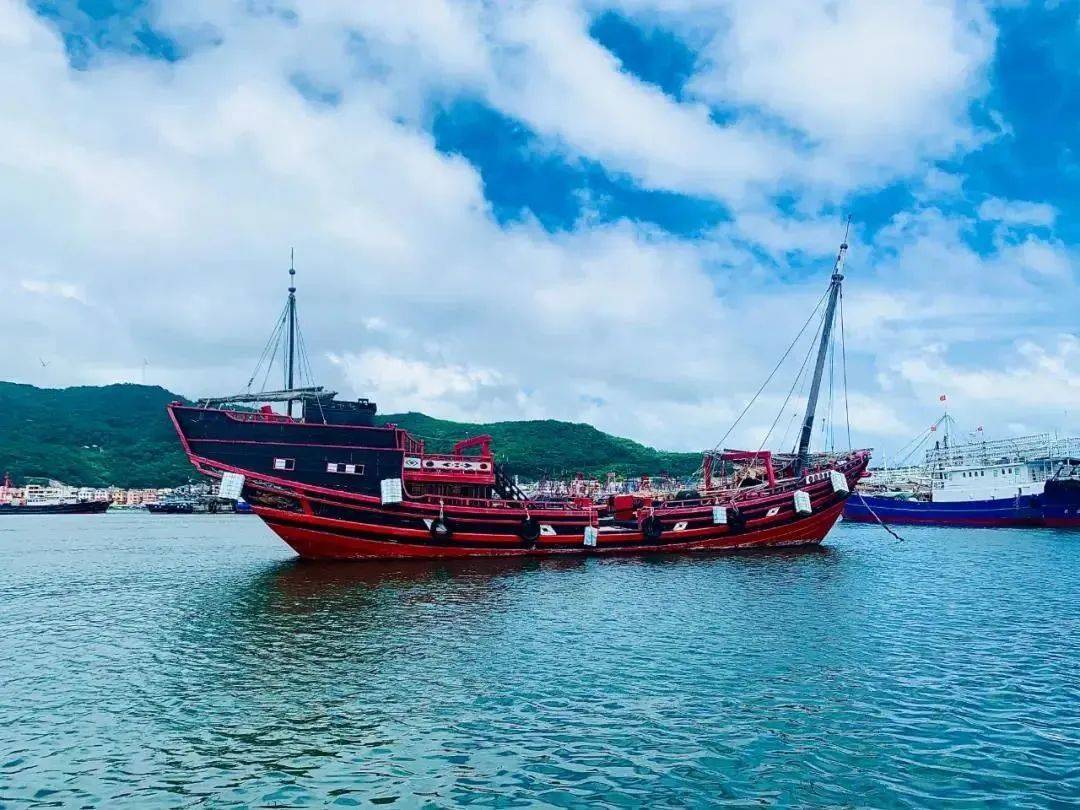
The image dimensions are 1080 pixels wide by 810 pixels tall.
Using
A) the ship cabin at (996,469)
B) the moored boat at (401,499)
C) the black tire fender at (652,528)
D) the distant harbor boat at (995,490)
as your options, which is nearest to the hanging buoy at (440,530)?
the moored boat at (401,499)

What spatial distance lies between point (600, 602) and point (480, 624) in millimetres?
6703

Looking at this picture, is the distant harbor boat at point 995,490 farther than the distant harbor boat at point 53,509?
No

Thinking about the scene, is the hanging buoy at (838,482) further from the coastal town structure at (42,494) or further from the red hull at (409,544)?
the coastal town structure at (42,494)

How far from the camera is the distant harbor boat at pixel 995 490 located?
73812 millimetres

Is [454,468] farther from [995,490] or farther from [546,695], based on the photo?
[995,490]

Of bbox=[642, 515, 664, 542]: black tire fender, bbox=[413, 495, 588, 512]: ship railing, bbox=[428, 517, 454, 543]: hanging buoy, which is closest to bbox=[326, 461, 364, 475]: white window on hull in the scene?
bbox=[413, 495, 588, 512]: ship railing

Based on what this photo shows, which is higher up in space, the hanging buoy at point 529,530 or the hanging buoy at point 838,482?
the hanging buoy at point 838,482

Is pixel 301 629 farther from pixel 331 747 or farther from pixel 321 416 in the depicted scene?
pixel 321 416

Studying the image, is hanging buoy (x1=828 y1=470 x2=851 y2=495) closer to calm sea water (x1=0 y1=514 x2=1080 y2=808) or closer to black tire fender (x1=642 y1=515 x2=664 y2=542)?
black tire fender (x1=642 y1=515 x2=664 y2=542)

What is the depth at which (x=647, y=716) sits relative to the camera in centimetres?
1653

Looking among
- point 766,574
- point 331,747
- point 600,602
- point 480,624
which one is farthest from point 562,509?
point 331,747

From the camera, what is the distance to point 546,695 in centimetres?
1809

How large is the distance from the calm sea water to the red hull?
8.17 m

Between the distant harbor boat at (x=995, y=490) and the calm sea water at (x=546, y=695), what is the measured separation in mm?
46005
